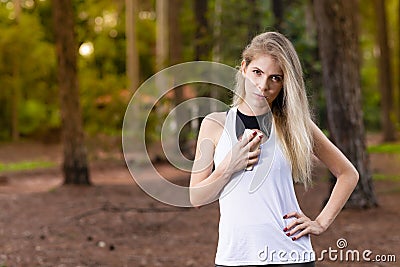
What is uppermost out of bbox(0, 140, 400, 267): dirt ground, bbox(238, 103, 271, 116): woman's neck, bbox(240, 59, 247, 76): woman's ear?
bbox(240, 59, 247, 76): woman's ear

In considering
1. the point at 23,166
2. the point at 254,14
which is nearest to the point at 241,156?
the point at 254,14

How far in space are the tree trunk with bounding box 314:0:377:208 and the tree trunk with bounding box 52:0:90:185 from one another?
5.61m

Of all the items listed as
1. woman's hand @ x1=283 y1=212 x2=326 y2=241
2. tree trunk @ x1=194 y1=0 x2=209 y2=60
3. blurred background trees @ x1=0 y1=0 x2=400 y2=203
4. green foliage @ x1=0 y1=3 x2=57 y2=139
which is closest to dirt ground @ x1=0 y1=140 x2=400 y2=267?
blurred background trees @ x1=0 y1=0 x2=400 y2=203

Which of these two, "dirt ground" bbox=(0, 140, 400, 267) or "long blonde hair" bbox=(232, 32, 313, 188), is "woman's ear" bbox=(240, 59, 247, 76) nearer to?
"long blonde hair" bbox=(232, 32, 313, 188)

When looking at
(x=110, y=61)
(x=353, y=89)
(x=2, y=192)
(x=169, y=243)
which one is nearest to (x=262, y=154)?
(x=169, y=243)

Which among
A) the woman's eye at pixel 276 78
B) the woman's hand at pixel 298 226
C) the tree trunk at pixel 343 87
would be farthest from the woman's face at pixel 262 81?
the tree trunk at pixel 343 87

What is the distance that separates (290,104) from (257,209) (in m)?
0.42

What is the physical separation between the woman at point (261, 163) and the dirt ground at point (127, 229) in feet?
16.0

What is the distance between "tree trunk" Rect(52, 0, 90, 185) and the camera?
15312mm

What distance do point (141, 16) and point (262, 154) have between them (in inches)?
1571

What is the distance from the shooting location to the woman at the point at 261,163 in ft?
10.1

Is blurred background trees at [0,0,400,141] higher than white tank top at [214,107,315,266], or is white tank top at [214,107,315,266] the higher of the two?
white tank top at [214,107,315,266]

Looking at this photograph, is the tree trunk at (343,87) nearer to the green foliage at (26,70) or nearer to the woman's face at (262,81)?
the woman's face at (262,81)

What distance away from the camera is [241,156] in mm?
3018
